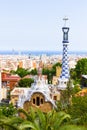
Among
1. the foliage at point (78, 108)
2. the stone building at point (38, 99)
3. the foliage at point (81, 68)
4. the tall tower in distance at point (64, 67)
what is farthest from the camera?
the foliage at point (81, 68)

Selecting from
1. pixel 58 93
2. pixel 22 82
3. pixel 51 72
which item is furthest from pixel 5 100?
pixel 51 72

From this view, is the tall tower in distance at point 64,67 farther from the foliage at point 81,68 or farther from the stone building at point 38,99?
the foliage at point 81,68

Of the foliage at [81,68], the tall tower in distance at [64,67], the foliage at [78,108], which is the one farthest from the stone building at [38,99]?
the foliage at [81,68]

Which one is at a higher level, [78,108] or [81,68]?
[78,108]

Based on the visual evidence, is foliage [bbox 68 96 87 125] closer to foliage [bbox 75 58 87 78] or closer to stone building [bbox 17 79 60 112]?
stone building [bbox 17 79 60 112]

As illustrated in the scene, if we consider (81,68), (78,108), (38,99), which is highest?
(78,108)

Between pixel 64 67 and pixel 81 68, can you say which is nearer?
pixel 64 67

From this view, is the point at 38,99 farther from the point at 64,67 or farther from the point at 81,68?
the point at 81,68

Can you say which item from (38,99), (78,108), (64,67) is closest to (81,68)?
(64,67)

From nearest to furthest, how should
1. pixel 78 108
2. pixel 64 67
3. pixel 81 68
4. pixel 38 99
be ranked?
1. pixel 78 108
2. pixel 38 99
3. pixel 64 67
4. pixel 81 68

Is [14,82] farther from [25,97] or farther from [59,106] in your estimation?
[59,106]

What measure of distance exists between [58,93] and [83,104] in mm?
13359

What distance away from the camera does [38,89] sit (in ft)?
94.2

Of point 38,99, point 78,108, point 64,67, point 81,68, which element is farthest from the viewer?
point 81,68
